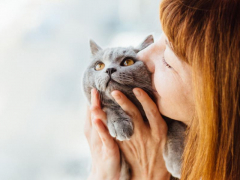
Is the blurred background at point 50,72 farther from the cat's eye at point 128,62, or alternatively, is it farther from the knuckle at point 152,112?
the knuckle at point 152,112

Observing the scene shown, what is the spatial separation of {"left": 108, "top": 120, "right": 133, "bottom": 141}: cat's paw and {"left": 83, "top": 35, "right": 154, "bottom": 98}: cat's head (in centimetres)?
12

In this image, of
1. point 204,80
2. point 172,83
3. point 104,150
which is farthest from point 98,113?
point 204,80

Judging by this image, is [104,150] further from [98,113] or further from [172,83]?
[172,83]

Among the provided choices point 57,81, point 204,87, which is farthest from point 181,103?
point 57,81

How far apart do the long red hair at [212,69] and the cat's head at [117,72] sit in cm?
24

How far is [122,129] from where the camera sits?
954mm

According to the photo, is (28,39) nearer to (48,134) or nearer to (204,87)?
(48,134)

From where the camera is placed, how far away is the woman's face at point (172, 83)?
827 mm

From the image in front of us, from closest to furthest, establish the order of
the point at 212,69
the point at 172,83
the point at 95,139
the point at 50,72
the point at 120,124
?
the point at 212,69, the point at 172,83, the point at 120,124, the point at 95,139, the point at 50,72

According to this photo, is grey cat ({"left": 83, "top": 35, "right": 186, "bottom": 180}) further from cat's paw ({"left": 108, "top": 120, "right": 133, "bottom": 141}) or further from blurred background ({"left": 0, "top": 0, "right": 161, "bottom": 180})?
blurred background ({"left": 0, "top": 0, "right": 161, "bottom": 180})

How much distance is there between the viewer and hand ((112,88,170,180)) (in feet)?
3.24

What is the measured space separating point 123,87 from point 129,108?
3.3 inches

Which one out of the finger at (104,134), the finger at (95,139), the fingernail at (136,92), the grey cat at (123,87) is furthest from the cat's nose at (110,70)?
the finger at (95,139)

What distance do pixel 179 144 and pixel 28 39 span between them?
956mm
